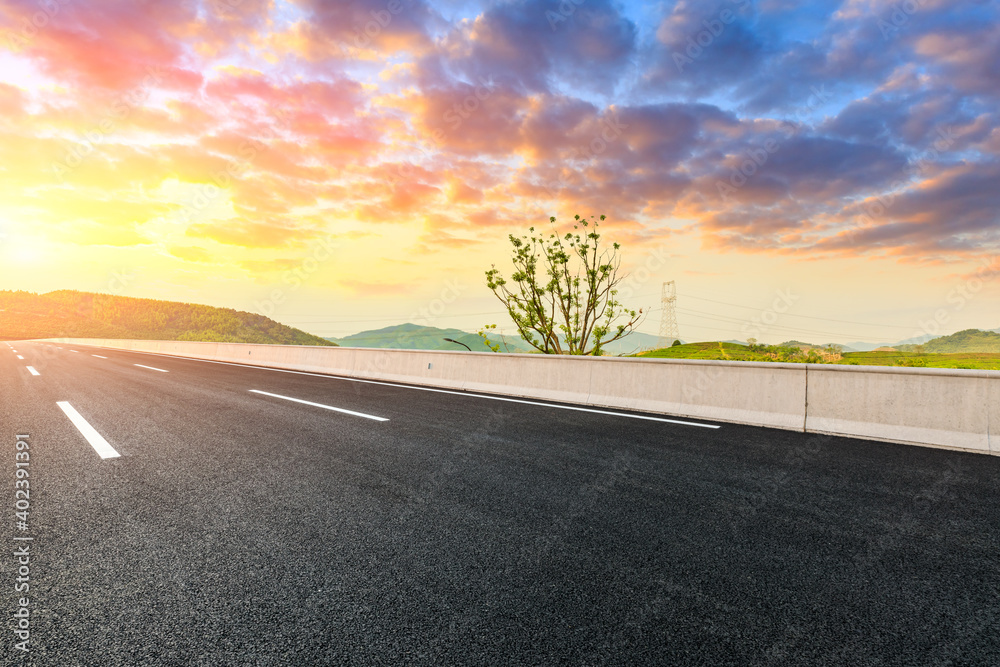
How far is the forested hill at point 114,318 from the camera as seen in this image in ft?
417

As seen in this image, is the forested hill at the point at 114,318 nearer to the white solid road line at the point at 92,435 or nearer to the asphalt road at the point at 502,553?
the white solid road line at the point at 92,435

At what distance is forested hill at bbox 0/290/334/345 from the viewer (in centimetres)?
12700

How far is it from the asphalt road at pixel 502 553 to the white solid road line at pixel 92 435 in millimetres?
110

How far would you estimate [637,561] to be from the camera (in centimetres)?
285

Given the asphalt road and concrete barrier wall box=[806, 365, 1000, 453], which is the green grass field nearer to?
concrete barrier wall box=[806, 365, 1000, 453]

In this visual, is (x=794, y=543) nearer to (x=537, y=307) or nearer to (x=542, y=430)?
(x=542, y=430)

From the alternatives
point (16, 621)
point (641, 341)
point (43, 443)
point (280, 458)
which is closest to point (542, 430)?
point (280, 458)

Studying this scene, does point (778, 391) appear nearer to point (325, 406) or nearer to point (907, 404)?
point (907, 404)

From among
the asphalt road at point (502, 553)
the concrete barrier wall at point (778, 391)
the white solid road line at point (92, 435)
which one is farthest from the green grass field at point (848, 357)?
the white solid road line at point (92, 435)

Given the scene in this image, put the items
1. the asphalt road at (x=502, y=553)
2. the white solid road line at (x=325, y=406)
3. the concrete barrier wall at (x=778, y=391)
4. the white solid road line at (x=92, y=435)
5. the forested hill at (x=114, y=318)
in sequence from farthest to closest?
the forested hill at (x=114, y=318) < the white solid road line at (x=325, y=406) < the concrete barrier wall at (x=778, y=391) < the white solid road line at (x=92, y=435) < the asphalt road at (x=502, y=553)

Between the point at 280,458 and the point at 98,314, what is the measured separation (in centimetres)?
21439

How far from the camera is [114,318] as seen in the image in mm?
169250

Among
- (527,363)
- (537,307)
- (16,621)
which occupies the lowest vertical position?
(16,621)

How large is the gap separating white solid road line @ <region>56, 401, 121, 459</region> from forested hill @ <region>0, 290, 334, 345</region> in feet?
375
